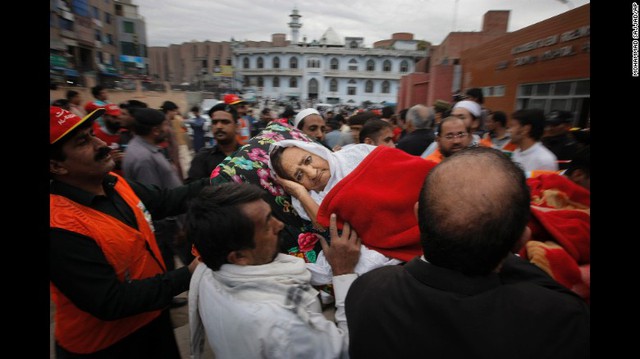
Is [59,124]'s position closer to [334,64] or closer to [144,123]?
[144,123]

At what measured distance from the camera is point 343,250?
133 cm

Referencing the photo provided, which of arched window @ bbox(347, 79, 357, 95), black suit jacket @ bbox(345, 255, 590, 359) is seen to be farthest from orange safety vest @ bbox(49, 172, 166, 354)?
arched window @ bbox(347, 79, 357, 95)

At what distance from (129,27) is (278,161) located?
4318 cm

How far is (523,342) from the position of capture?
30.6 inches

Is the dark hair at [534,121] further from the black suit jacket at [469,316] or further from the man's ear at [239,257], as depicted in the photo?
the man's ear at [239,257]

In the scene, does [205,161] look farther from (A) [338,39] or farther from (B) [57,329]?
(A) [338,39]

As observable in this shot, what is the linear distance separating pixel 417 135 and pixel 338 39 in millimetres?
56876

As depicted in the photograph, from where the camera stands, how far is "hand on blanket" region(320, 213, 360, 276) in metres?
1.32

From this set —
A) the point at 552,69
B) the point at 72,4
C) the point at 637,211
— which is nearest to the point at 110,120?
the point at 637,211

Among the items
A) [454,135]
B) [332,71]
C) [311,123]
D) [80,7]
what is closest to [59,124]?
[454,135]

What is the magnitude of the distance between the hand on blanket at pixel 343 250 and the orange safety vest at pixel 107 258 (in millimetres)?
1027

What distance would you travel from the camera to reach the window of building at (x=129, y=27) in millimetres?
35031

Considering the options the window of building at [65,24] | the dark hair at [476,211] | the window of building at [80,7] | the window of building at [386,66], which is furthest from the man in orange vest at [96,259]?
the window of building at [386,66]

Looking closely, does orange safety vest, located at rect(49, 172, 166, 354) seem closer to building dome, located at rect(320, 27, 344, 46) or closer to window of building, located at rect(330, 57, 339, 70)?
window of building, located at rect(330, 57, 339, 70)
